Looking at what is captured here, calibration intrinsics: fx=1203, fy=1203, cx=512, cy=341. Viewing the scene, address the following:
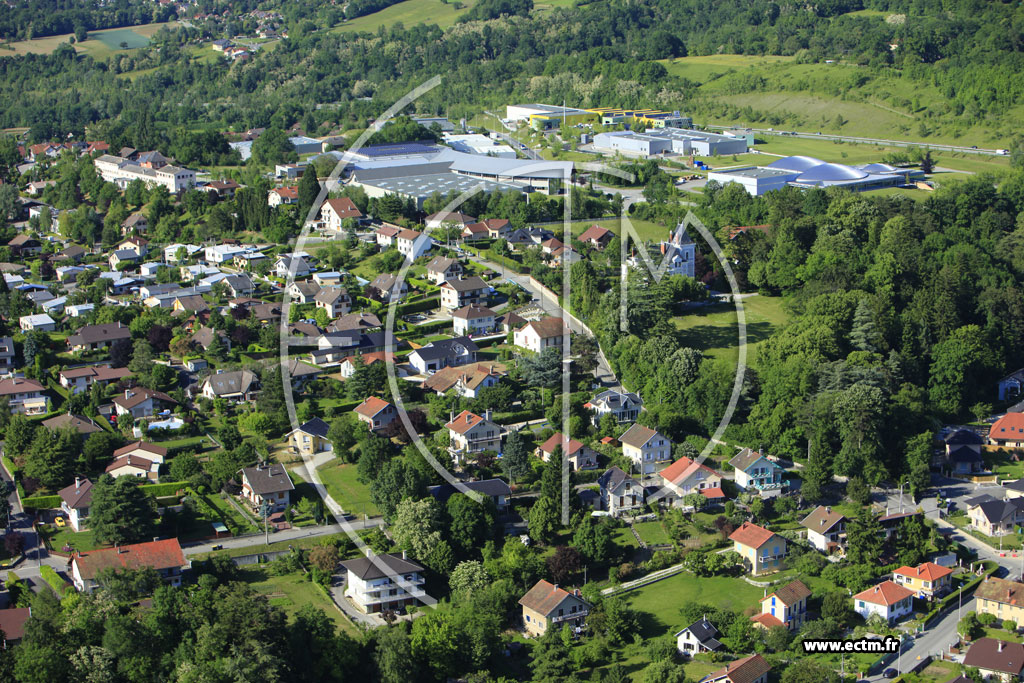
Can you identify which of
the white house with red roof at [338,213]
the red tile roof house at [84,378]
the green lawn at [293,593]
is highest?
the white house with red roof at [338,213]

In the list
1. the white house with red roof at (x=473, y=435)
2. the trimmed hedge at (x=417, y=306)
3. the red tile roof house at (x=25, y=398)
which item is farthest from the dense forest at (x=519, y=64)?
the white house with red roof at (x=473, y=435)

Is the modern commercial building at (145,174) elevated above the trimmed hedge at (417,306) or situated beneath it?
elevated above

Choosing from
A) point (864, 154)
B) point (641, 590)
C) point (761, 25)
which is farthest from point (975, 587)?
point (761, 25)

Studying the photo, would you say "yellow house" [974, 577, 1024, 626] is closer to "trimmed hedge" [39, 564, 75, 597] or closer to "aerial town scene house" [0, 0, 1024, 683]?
"aerial town scene house" [0, 0, 1024, 683]

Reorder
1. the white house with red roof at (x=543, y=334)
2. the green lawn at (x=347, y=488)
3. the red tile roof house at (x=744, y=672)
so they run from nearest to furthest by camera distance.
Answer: the red tile roof house at (x=744, y=672) → the green lawn at (x=347, y=488) → the white house with red roof at (x=543, y=334)

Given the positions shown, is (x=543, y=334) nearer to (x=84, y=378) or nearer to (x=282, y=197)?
(x=84, y=378)

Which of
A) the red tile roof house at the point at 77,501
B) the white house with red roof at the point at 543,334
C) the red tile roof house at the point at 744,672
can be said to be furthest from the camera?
the white house with red roof at the point at 543,334

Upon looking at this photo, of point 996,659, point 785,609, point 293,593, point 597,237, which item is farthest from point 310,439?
point 996,659

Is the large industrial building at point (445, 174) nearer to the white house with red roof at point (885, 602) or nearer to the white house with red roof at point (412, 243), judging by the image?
the white house with red roof at point (412, 243)
